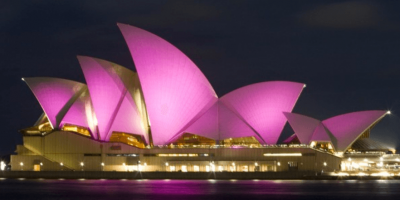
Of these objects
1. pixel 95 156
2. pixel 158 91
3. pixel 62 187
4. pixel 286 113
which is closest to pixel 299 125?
pixel 286 113

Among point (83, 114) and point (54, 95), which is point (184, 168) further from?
point (54, 95)

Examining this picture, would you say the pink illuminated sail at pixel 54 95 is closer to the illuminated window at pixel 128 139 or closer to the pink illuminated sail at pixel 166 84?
the illuminated window at pixel 128 139

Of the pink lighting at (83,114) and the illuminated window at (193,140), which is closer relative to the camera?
the pink lighting at (83,114)

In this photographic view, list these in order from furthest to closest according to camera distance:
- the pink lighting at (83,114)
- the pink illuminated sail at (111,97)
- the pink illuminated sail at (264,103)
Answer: the pink lighting at (83,114) → the pink illuminated sail at (264,103) → the pink illuminated sail at (111,97)

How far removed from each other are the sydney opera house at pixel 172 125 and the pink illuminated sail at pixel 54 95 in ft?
0.38

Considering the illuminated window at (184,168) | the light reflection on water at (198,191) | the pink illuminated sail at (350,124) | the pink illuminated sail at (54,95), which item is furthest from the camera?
the pink illuminated sail at (54,95)

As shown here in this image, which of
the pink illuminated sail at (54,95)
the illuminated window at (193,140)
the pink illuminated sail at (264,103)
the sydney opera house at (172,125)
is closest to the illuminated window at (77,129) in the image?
the sydney opera house at (172,125)

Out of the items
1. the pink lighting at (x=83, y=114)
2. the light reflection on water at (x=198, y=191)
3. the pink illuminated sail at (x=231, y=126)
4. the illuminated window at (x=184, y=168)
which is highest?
the pink lighting at (x=83, y=114)

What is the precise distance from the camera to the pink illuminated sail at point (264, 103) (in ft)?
319

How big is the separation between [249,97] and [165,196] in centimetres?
3041

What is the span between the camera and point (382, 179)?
3787 inches

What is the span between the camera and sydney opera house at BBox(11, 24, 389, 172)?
9656cm

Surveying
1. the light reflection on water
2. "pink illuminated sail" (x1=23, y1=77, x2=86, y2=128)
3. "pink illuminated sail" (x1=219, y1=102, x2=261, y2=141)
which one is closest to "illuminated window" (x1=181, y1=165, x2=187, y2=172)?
"pink illuminated sail" (x1=219, y1=102, x2=261, y2=141)

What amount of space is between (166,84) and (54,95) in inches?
579
